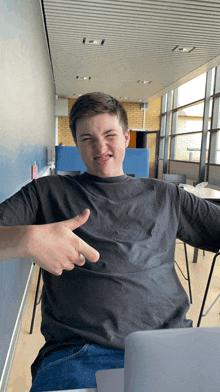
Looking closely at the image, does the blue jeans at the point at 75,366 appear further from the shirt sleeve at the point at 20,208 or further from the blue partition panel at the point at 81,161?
the blue partition panel at the point at 81,161

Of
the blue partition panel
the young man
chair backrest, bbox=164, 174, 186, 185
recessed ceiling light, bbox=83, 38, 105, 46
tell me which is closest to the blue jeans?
the young man

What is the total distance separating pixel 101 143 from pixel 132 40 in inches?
192

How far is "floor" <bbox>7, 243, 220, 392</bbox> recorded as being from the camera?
1.61 m

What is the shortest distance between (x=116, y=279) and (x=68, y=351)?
25 centimetres

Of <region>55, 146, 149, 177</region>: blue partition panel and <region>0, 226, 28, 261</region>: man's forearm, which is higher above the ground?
<region>55, 146, 149, 177</region>: blue partition panel

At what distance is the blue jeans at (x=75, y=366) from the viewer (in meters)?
0.74

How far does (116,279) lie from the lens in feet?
2.96

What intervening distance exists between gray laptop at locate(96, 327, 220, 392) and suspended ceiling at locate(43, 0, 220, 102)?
14.7 feet

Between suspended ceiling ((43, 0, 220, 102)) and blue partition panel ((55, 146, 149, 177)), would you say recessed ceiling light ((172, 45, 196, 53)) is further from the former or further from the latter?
blue partition panel ((55, 146, 149, 177))

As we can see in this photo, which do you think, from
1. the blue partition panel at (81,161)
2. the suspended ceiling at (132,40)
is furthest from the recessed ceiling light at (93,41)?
the blue partition panel at (81,161)

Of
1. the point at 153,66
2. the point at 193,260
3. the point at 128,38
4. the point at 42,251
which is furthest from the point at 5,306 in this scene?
the point at 153,66

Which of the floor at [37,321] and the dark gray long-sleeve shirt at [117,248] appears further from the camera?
the floor at [37,321]

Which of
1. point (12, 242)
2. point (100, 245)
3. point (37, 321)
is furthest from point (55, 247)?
point (37, 321)

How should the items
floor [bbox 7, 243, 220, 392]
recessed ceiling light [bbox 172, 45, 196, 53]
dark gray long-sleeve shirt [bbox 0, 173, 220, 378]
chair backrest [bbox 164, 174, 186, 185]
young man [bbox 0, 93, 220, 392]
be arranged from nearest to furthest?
young man [bbox 0, 93, 220, 392] → dark gray long-sleeve shirt [bbox 0, 173, 220, 378] → floor [bbox 7, 243, 220, 392] → chair backrest [bbox 164, 174, 186, 185] → recessed ceiling light [bbox 172, 45, 196, 53]
